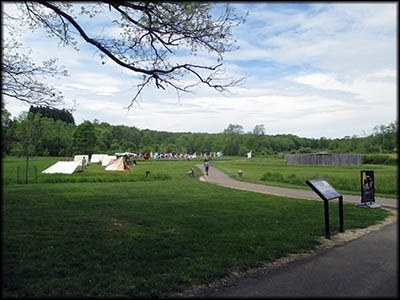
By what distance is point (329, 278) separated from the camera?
453 centimetres

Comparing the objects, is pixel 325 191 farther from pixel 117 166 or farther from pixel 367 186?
pixel 117 166

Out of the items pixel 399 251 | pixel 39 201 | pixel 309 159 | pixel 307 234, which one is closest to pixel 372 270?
pixel 307 234

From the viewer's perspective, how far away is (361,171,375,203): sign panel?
11453 millimetres

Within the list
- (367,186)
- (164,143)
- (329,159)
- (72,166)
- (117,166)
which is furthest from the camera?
(164,143)

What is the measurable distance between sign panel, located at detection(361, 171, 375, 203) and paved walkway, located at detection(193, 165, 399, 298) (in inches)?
229

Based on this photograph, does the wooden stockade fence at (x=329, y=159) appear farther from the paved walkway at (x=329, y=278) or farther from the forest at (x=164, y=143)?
the paved walkway at (x=329, y=278)

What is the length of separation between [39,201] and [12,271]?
7866 millimetres

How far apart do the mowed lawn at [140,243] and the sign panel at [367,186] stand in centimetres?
67

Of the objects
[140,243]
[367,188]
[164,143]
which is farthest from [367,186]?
[164,143]

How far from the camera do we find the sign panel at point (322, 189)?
24.2ft

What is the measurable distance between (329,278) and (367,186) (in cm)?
850

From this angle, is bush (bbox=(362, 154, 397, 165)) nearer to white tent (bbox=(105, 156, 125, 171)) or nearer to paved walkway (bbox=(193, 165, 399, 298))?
white tent (bbox=(105, 156, 125, 171))

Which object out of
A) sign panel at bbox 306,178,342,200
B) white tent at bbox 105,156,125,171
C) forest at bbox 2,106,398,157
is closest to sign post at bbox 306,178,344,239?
sign panel at bbox 306,178,342,200

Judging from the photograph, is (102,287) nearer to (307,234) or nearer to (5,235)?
(5,235)
